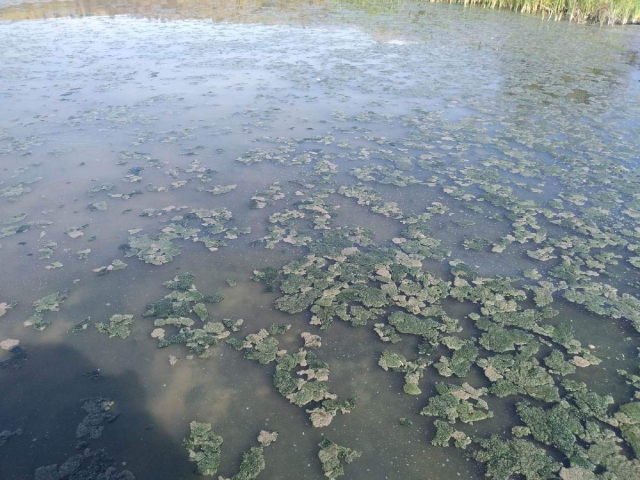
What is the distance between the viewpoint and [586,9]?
12.5 metres

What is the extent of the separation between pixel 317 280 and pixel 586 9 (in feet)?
42.8

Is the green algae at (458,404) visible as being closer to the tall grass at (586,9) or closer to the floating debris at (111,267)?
the floating debris at (111,267)

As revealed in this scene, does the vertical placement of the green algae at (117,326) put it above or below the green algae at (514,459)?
above

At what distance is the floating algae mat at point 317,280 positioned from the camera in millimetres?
2516

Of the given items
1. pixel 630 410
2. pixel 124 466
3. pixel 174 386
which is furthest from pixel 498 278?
pixel 124 466

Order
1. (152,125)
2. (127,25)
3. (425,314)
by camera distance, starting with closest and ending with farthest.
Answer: (425,314) < (152,125) < (127,25)

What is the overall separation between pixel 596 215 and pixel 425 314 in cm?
231

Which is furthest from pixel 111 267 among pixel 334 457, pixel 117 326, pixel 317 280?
pixel 334 457

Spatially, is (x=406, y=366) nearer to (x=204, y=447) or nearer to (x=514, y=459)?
(x=514, y=459)

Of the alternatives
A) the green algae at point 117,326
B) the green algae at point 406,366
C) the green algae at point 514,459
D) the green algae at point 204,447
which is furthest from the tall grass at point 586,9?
the green algae at point 204,447

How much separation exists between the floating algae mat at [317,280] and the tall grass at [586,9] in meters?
6.07

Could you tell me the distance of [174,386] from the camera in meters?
2.80

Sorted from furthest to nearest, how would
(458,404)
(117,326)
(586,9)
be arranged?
1. (586,9)
2. (117,326)
3. (458,404)

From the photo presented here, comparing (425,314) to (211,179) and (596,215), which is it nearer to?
(596,215)
